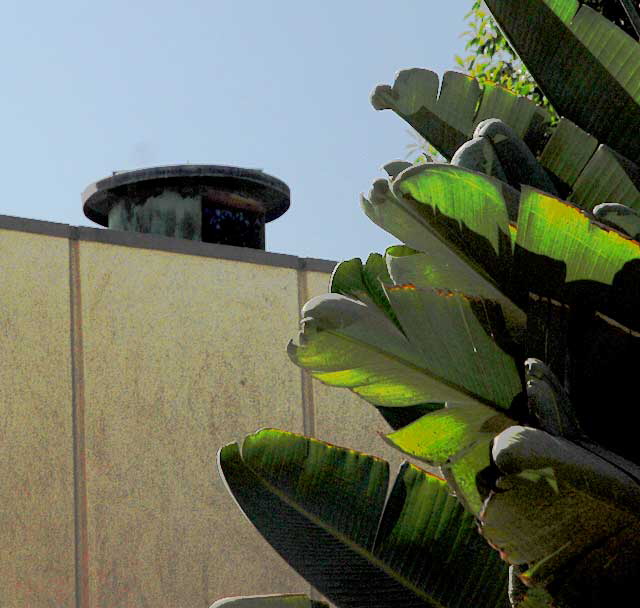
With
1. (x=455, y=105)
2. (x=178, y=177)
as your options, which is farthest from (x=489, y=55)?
(x=455, y=105)

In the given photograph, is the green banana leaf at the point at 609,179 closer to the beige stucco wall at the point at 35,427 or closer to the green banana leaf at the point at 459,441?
the green banana leaf at the point at 459,441

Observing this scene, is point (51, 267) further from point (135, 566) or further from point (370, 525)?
point (370, 525)

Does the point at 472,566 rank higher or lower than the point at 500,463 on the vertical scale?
lower

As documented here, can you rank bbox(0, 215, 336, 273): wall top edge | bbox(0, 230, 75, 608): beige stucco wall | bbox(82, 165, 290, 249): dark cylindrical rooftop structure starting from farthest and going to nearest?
bbox(82, 165, 290, 249): dark cylindrical rooftop structure → bbox(0, 215, 336, 273): wall top edge → bbox(0, 230, 75, 608): beige stucco wall

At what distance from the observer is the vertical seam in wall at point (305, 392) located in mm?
7184

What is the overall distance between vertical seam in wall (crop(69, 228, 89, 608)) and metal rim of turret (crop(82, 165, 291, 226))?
4.15ft

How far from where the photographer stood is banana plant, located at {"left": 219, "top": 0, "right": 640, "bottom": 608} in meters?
1.05

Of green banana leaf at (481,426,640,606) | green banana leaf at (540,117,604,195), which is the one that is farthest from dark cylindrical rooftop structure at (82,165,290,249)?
green banana leaf at (481,426,640,606)

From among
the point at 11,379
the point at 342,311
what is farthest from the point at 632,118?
the point at 11,379

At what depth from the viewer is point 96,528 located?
20.1 ft

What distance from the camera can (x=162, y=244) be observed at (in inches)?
267

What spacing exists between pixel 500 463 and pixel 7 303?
5.37 metres

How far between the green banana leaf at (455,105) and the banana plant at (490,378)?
7.3 inches

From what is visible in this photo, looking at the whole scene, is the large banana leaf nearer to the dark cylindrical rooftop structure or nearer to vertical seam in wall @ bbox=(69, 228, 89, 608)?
vertical seam in wall @ bbox=(69, 228, 89, 608)
